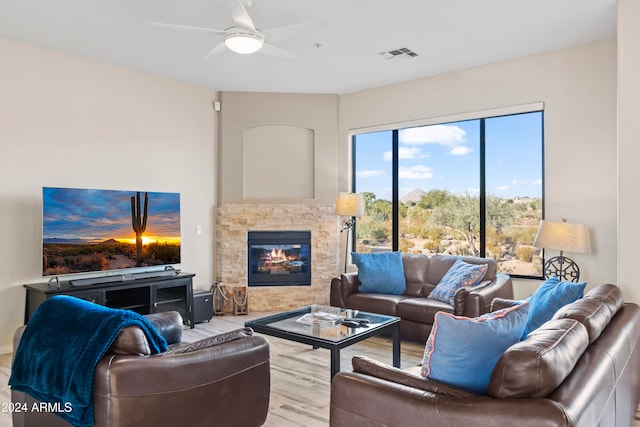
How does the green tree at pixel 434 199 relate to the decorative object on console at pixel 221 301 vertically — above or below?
above

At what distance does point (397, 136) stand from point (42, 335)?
4770 millimetres

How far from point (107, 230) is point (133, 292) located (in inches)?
28.2

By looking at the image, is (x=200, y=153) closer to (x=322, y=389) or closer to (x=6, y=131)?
(x=6, y=131)

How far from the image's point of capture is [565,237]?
4125 mm

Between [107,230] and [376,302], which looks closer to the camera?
[376,302]

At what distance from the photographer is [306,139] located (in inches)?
250

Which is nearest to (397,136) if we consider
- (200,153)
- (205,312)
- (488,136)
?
(488,136)

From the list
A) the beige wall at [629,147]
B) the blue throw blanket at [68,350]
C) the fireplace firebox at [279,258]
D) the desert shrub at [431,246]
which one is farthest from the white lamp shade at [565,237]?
the blue throw blanket at [68,350]

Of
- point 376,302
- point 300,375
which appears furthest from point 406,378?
point 376,302

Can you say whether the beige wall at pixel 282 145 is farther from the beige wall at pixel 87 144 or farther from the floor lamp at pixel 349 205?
the floor lamp at pixel 349 205

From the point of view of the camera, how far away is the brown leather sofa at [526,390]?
146 cm

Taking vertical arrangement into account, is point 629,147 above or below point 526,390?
above

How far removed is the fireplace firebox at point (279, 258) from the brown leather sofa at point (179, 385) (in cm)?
365

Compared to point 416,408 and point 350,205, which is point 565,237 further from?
point 416,408
